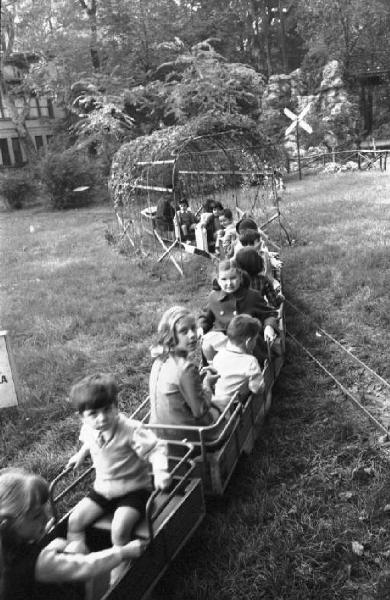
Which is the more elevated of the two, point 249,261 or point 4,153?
point 4,153

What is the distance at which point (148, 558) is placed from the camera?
3.15 m

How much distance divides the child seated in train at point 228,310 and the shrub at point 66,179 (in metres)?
21.6

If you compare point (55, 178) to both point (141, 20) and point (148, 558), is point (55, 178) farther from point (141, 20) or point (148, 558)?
point (148, 558)

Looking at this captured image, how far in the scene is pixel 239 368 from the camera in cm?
466

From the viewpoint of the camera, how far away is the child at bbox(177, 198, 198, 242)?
12.4 meters

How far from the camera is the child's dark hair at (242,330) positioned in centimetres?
465

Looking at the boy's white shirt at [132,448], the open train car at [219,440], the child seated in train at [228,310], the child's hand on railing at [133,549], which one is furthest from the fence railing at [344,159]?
the child's hand on railing at [133,549]

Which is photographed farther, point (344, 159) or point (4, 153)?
point (4, 153)

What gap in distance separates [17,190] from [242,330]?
2662 centimetres

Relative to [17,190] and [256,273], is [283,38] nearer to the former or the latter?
[17,190]

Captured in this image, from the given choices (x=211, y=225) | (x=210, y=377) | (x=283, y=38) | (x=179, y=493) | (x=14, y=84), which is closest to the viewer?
(x=179, y=493)

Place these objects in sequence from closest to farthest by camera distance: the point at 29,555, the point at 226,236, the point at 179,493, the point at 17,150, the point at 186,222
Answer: the point at 29,555, the point at 179,493, the point at 226,236, the point at 186,222, the point at 17,150

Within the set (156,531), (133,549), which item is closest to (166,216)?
(156,531)

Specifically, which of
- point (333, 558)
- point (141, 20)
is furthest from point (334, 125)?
point (333, 558)
